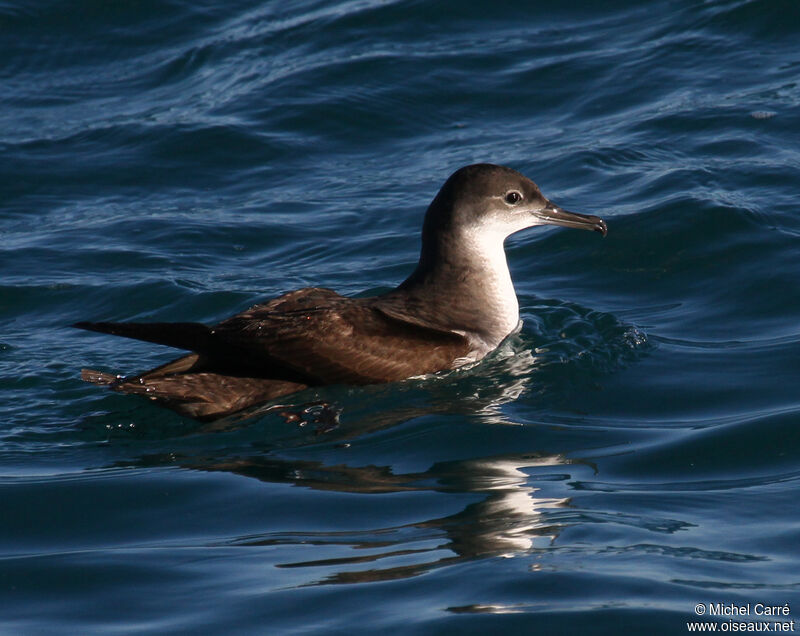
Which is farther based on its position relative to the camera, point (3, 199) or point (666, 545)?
point (3, 199)

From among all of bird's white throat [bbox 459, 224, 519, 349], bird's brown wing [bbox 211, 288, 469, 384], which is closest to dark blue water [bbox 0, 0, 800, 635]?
bird's brown wing [bbox 211, 288, 469, 384]

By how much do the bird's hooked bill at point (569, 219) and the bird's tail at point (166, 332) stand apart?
244 cm

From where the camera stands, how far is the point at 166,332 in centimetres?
632

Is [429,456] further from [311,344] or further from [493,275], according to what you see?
[493,275]

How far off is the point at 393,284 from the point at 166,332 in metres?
3.12

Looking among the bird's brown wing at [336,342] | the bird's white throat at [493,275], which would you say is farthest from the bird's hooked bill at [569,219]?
the bird's brown wing at [336,342]

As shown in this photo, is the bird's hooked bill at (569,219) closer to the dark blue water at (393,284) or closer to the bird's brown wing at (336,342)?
the dark blue water at (393,284)

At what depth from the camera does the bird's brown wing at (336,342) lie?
21.8ft

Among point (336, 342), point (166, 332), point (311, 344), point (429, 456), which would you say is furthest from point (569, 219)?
point (166, 332)

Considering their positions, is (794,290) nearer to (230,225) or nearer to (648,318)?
(648,318)

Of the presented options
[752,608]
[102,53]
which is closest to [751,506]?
Result: [752,608]

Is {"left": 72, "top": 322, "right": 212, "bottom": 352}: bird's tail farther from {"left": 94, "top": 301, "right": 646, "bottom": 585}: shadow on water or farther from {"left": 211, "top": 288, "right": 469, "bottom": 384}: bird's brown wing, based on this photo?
{"left": 94, "top": 301, "right": 646, "bottom": 585}: shadow on water

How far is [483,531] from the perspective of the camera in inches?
204

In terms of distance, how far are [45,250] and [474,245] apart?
156 inches
